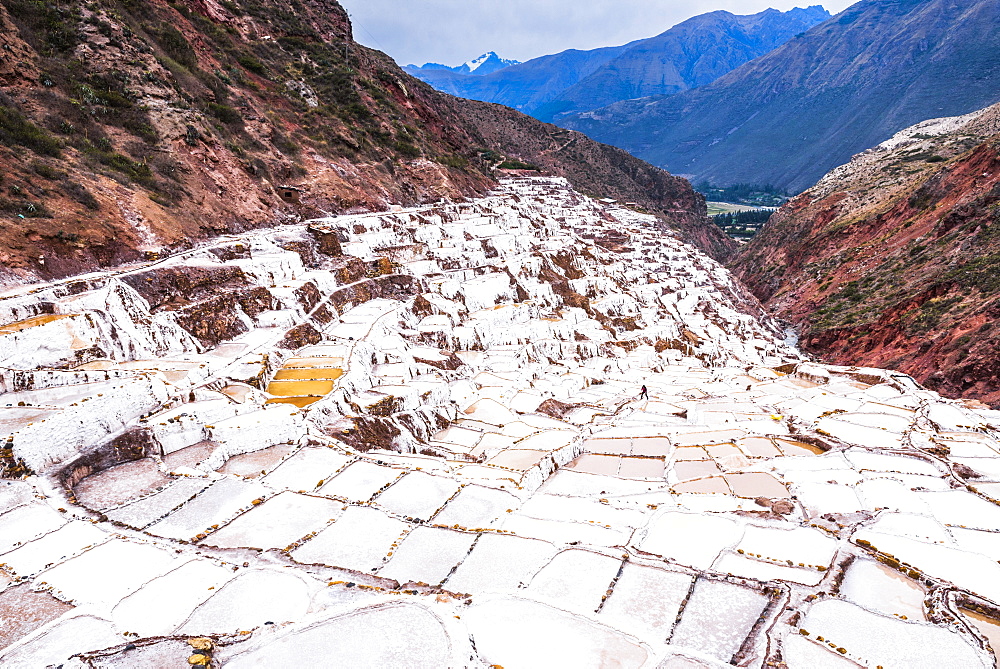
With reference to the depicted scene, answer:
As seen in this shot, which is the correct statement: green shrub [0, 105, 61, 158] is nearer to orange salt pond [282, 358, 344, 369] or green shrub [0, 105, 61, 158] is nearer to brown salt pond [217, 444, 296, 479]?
orange salt pond [282, 358, 344, 369]

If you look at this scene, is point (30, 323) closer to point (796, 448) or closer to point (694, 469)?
point (694, 469)

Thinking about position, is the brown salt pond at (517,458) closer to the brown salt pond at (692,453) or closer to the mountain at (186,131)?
the brown salt pond at (692,453)

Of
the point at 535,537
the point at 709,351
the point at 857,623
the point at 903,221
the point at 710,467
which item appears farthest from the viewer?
the point at 903,221

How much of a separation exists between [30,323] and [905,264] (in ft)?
195

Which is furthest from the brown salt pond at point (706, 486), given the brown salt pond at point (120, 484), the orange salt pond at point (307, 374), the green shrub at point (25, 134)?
the green shrub at point (25, 134)

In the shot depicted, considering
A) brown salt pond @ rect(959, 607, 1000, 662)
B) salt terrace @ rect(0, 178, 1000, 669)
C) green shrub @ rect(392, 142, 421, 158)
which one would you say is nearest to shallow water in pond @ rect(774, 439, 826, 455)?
salt terrace @ rect(0, 178, 1000, 669)

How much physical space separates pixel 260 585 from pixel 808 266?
69928 mm

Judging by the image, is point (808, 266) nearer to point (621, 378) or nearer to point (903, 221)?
point (903, 221)

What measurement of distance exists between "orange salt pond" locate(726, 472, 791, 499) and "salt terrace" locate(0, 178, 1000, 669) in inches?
3.4

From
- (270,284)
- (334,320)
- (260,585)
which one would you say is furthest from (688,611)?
(270,284)

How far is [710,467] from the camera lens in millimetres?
17266

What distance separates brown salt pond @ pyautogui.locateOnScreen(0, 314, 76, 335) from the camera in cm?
1593

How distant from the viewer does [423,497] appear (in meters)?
13.5

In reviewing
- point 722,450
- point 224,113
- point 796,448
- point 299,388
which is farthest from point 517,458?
point 224,113
